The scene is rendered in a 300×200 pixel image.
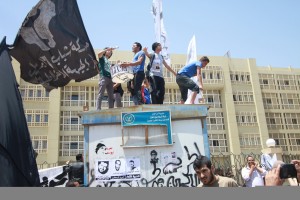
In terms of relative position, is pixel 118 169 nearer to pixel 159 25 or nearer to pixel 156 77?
pixel 156 77

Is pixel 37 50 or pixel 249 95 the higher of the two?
pixel 249 95

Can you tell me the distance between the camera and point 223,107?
46.3 metres

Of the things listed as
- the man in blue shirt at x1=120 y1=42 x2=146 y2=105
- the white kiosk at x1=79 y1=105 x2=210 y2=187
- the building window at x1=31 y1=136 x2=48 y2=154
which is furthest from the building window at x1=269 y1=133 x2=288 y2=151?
the white kiosk at x1=79 y1=105 x2=210 y2=187

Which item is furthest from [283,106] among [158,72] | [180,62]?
[158,72]

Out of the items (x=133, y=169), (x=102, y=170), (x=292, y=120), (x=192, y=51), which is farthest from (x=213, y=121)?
(x=102, y=170)

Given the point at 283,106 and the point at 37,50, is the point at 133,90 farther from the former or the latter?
the point at 283,106

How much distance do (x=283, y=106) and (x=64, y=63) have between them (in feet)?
156

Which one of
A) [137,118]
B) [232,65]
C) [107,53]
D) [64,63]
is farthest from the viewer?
[232,65]

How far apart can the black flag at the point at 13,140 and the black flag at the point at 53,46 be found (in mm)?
1416

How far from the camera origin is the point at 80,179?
24.4 feet

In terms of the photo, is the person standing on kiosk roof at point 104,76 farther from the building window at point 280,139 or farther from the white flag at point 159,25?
the building window at point 280,139

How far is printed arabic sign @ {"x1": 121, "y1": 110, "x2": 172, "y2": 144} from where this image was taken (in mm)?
7309

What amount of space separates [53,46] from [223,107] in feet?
134

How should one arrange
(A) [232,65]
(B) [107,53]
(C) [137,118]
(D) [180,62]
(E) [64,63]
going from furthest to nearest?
(A) [232,65] < (D) [180,62] < (B) [107,53] < (E) [64,63] < (C) [137,118]
